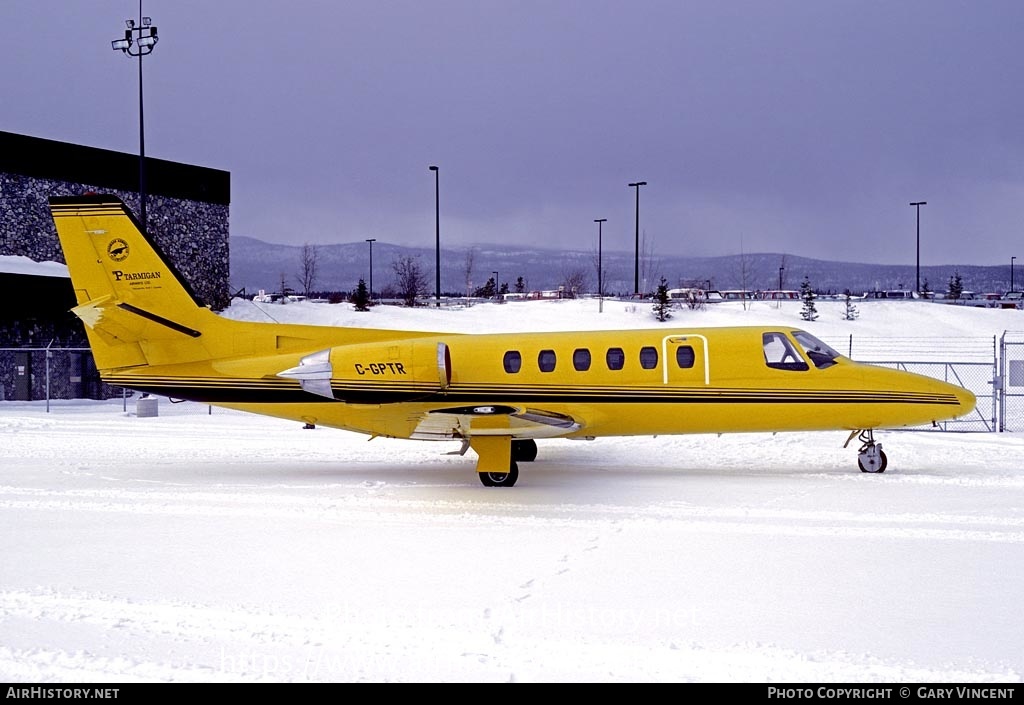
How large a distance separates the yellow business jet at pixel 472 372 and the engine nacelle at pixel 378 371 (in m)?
0.02

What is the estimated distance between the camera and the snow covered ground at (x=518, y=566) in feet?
22.3

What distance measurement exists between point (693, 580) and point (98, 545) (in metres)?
6.64

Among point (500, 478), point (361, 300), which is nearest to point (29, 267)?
point (361, 300)

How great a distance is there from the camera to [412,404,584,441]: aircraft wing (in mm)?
13797

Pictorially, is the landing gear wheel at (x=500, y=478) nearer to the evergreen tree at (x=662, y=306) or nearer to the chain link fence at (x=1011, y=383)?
the chain link fence at (x=1011, y=383)

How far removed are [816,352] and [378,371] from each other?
7131 mm

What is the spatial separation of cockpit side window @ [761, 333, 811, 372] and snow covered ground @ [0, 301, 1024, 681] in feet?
5.95

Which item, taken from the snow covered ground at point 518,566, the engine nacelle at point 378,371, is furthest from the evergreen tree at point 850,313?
the engine nacelle at point 378,371

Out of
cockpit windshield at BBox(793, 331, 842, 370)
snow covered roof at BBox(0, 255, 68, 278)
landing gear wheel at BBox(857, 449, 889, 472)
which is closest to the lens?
cockpit windshield at BBox(793, 331, 842, 370)

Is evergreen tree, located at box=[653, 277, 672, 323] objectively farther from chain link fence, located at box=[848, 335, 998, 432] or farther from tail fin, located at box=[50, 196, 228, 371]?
tail fin, located at box=[50, 196, 228, 371]

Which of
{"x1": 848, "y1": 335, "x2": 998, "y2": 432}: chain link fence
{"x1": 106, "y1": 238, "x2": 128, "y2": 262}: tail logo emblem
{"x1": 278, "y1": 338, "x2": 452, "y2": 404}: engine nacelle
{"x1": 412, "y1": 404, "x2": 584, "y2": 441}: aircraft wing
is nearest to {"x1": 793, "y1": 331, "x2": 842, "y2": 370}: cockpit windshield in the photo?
{"x1": 412, "y1": 404, "x2": 584, "y2": 441}: aircraft wing

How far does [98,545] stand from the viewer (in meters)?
10.7
